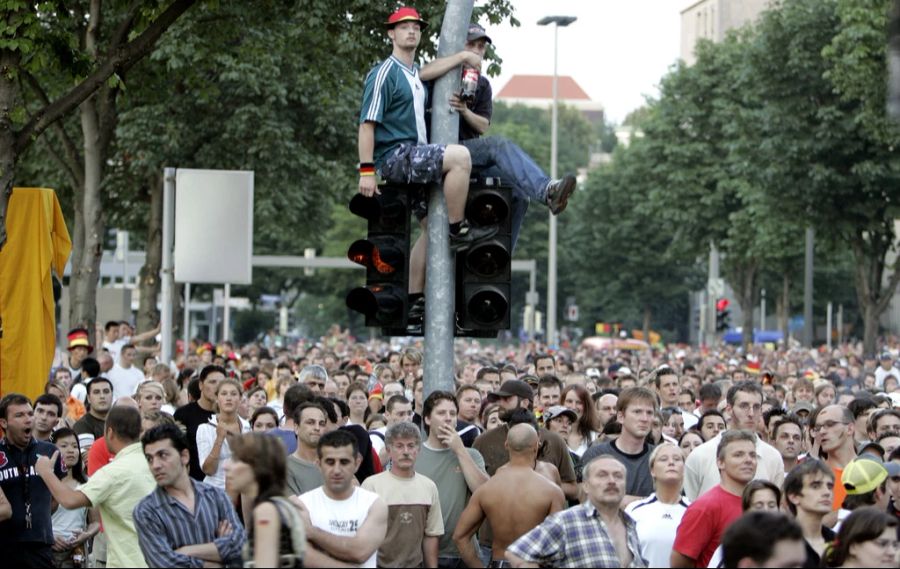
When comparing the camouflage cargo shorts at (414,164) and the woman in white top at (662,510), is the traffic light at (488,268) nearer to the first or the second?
the camouflage cargo shorts at (414,164)

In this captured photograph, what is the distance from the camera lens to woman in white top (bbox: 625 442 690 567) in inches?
389

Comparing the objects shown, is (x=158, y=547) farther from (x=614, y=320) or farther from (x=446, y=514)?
(x=614, y=320)

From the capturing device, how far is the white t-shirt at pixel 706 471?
11.6 meters

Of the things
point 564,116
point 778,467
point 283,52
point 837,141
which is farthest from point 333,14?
point 564,116

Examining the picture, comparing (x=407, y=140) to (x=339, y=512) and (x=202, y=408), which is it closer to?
(x=339, y=512)

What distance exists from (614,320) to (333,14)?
229ft

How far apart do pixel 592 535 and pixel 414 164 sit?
2.92 metres

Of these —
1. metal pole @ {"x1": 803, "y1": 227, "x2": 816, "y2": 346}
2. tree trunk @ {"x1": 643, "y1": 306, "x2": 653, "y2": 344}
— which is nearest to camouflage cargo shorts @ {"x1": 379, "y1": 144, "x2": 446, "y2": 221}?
metal pole @ {"x1": 803, "y1": 227, "x2": 816, "y2": 346}

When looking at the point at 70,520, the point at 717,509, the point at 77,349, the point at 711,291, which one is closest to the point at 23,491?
the point at 70,520

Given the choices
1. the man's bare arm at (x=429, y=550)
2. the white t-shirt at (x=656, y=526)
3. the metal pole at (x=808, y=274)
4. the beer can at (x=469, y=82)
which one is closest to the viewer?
the white t-shirt at (x=656, y=526)

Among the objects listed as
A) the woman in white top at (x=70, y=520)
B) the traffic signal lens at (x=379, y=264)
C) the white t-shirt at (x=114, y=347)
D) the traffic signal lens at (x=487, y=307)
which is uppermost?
the traffic signal lens at (x=379, y=264)

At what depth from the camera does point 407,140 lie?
11.0 m

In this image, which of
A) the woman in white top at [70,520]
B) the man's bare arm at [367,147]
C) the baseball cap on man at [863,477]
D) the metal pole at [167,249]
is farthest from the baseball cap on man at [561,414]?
the metal pole at [167,249]

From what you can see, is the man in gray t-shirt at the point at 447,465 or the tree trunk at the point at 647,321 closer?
the man in gray t-shirt at the point at 447,465
